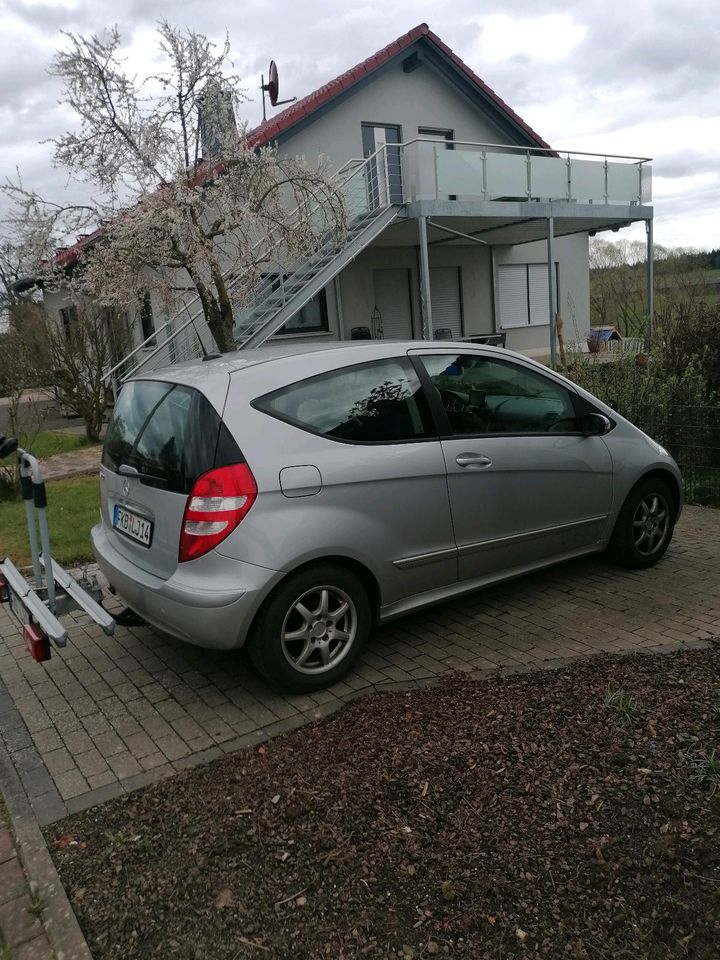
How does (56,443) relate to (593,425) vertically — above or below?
below

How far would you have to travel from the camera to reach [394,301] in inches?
792

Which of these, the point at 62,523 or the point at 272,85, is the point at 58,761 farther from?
the point at 272,85

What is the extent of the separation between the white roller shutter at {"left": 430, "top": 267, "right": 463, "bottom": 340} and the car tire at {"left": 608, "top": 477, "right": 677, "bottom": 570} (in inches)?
611

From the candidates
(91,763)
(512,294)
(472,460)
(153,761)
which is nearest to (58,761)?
(91,763)

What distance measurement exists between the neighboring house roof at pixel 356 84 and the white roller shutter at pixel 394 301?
407cm

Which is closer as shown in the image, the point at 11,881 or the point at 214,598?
the point at 11,881

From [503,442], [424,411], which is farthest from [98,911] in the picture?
[503,442]

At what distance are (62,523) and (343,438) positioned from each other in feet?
15.6

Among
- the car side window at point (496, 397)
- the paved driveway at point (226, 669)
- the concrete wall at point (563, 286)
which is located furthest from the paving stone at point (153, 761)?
the concrete wall at point (563, 286)

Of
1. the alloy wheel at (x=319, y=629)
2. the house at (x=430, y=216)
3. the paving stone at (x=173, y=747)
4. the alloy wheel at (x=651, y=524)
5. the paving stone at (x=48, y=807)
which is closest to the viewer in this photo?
the paving stone at (x=48, y=807)

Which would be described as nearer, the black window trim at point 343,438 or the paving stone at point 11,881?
the paving stone at point 11,881

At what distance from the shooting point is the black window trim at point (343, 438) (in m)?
3.87

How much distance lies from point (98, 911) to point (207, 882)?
A: 0.35 meters

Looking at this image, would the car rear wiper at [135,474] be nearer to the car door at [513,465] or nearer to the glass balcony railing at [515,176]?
the car door at [513,465]
